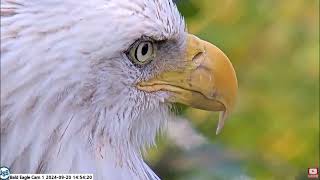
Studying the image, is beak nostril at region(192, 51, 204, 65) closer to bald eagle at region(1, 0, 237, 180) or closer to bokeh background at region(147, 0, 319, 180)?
bald eagle at region(1, 0, 237, 180)

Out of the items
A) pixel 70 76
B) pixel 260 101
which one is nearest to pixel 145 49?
pixel 70 76

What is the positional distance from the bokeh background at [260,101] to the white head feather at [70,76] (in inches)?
A: 12.8

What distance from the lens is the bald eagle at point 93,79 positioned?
0.93 meters

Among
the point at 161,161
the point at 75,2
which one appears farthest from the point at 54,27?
the point at 161,161

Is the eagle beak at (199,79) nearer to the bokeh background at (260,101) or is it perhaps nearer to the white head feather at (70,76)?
the white head feather at (70,76)

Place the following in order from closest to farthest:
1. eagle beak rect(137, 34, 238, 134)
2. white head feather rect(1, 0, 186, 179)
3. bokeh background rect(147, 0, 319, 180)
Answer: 1. white head feather rect(1, 0, 186, 179)
2. eagle beak rect(137, 34, 238, 134)
3. bokeh background rect(147, 0, 319, 180)

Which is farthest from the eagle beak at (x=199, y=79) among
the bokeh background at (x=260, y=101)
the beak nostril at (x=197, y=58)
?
the bokeh background at (x=260, y=101)

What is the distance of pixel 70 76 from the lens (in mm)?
938

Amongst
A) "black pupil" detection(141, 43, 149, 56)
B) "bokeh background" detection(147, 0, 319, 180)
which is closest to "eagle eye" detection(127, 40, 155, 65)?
"black pupil" detection(141, 43, 149, 56)

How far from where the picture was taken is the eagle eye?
38.5 inches

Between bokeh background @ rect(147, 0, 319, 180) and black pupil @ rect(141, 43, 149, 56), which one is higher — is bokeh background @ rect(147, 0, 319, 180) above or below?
below

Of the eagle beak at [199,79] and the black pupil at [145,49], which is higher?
the black pupil at [145,49]

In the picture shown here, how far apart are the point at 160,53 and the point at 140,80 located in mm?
50

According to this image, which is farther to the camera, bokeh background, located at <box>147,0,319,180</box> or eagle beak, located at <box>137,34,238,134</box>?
bokeh background, located at <box>147,0,319,180</box>
